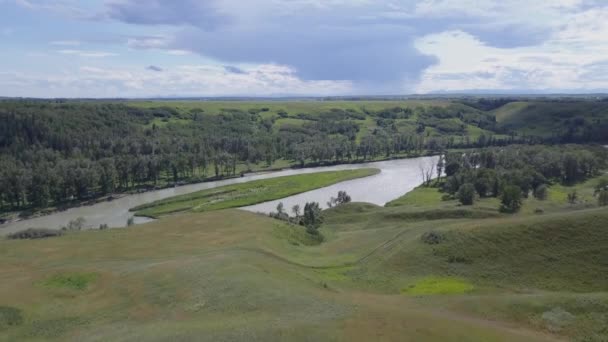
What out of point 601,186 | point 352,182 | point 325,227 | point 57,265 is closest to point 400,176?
point 352,182

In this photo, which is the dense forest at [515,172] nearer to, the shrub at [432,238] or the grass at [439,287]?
the shrub at [432,238]

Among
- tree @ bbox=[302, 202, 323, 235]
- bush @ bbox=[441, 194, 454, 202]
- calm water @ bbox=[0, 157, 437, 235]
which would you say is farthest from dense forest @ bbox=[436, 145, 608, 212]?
tree @ bbox=[302, 202, 323, 235]

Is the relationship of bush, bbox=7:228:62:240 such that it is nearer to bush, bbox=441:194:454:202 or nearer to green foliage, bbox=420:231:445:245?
green foliage, bbox=420:231:445:245

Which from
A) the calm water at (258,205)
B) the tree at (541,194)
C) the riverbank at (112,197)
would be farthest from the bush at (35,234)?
the tree at (541,194)

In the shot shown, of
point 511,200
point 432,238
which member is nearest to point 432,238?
point 432,238

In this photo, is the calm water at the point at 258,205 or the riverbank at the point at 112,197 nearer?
the calm water at the point at 258,205

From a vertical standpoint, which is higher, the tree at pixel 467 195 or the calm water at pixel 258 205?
the tree at pixel 467 195

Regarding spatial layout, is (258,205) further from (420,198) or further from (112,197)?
(112,197)
